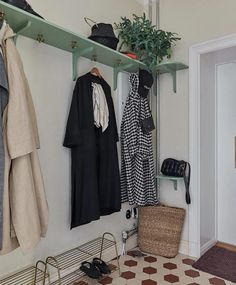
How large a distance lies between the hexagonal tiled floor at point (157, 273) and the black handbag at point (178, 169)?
56 cm

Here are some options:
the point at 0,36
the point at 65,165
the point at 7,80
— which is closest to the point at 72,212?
the point at 65,165

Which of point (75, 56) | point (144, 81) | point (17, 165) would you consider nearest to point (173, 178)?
point (144, 81)

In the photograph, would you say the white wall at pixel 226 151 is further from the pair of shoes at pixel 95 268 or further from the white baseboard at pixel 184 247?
the pair of shoes at pixel 95 268

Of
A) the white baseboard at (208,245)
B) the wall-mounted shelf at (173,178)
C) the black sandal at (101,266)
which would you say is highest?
the wall-mounted shelf at (173,178)

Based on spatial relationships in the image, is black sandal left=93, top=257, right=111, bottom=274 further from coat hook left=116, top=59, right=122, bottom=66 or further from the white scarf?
coat hook left=116, top=59, right=122, bottom=66

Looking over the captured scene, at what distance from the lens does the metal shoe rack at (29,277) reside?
5.01ft

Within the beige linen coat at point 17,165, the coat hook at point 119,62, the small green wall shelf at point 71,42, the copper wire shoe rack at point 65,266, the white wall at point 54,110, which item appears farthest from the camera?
the coat hook at point 119,62

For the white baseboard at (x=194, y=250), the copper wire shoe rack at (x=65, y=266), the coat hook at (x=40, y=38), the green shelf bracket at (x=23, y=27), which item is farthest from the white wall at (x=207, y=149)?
the green shelf bracket at (x=23, y=27)

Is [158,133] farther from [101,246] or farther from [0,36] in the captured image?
[0,36]

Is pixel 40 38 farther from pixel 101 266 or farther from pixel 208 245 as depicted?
pixel 208 245

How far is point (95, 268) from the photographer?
1.92 m

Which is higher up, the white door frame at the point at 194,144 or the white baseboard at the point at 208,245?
the white door frame at the point at 194,144

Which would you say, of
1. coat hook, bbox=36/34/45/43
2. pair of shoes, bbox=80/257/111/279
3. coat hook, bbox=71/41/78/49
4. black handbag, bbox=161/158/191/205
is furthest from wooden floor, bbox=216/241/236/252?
coat hook, bbox=36/34/45/43

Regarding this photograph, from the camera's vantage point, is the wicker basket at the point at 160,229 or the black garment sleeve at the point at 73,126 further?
the wicker basket at the point at 160,229
